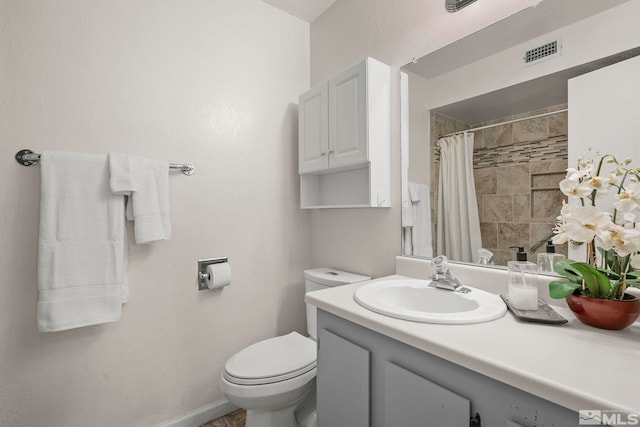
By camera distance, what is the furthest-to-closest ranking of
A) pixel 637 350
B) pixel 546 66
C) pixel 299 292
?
pixel 299 292, pixel 546 66, pixel 637 350

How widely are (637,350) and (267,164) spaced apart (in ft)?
5.75

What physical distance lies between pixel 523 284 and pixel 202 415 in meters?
1.71

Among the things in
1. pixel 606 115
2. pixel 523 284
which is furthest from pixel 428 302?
pixel 606 115

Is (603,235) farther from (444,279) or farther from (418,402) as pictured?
(418,402)

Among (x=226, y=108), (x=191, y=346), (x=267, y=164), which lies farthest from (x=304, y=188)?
(x=191, y=346)

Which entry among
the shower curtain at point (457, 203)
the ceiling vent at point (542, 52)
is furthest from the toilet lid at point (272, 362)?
the ceiling vent at point (542, 52)

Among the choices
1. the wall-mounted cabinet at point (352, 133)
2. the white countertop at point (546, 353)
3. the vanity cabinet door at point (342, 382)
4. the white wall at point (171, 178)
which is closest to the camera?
the white countertop at point (546, 353)

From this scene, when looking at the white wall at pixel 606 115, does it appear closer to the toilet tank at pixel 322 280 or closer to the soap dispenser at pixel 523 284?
the soap dispenser at pixel 523 284

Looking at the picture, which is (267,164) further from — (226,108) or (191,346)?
(191,346)

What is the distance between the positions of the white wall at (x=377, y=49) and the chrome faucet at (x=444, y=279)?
0.36 meters

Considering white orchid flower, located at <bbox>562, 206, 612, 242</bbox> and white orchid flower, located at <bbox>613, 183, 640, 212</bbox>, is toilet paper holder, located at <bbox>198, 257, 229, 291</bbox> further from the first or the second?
white orchid flower, located at <bbox>613, 183, 640, 212</bbox>

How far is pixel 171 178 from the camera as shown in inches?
62.4

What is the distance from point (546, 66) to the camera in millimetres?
1045

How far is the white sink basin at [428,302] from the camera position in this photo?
33.9 inches
